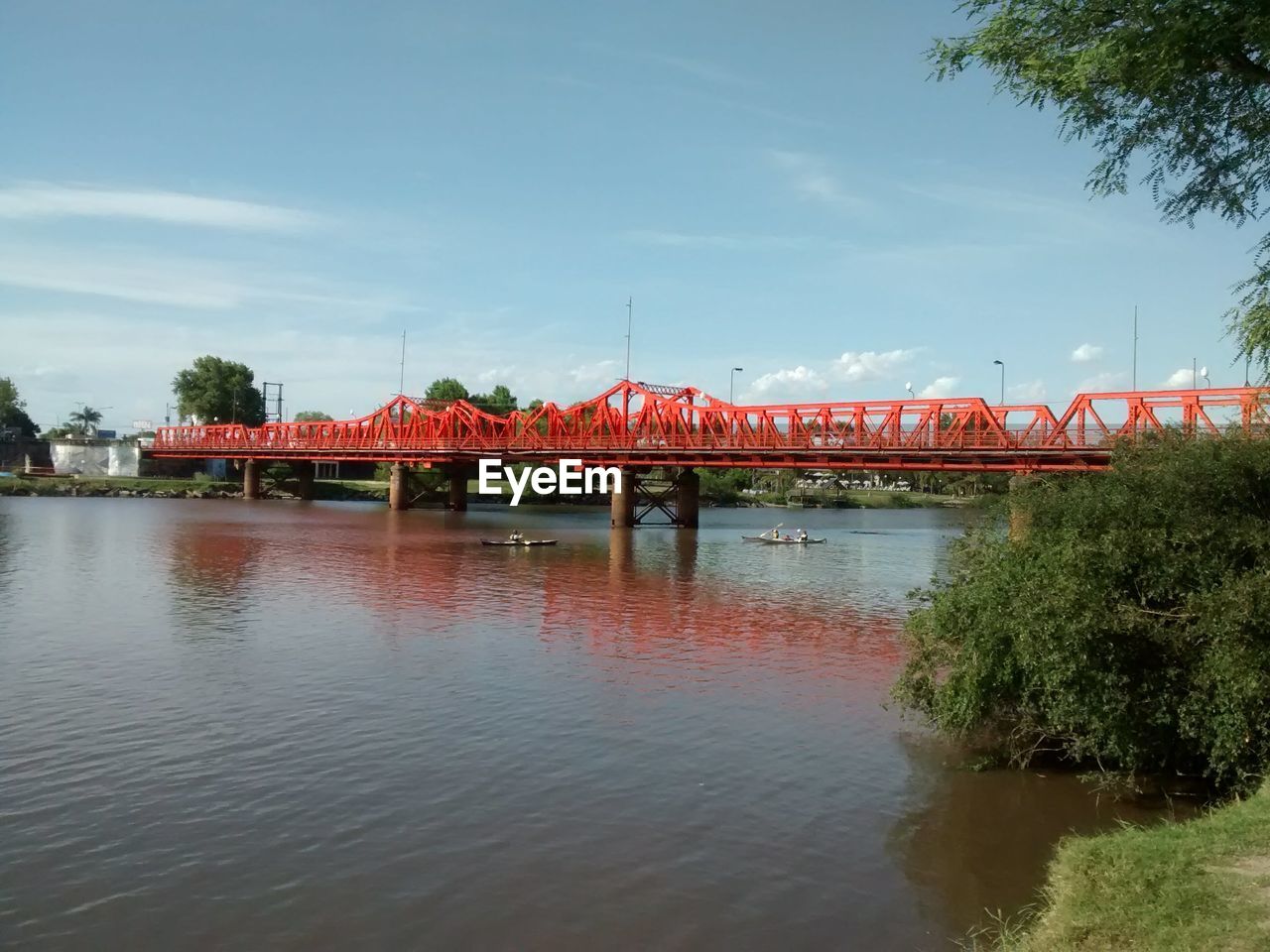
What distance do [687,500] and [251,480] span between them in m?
69.0

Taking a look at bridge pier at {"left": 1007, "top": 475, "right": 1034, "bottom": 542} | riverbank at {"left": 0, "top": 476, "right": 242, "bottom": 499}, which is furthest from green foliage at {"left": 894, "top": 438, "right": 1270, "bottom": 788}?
riverbank at {"left": 0, "top": 476, "right": 242, "bottom": 499}

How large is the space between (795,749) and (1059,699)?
5.03 metres

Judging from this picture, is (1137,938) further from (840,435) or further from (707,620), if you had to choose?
(840,435)

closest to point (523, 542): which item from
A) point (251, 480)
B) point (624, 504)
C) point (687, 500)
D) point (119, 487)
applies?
point (624, 504)

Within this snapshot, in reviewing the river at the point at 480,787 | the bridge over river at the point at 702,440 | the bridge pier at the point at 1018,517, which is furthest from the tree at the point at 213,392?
the bridge pier at the point at 1018,517

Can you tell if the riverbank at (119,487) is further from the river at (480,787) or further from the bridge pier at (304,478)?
the river at (480,787)

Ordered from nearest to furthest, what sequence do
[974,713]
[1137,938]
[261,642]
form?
[1137,938], [974,713], [261,642]

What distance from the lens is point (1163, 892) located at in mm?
10250

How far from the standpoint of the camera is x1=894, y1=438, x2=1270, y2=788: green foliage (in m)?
14.8

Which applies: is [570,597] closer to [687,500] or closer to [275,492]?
[687,500]

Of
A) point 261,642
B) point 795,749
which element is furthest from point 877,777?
point 261,642

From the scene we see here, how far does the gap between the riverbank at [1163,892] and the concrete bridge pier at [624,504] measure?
251 feet

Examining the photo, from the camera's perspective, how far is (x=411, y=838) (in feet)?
45.9

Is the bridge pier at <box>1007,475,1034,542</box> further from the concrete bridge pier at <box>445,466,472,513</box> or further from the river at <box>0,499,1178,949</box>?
the concrete bridge pier at <box>445,466,472,513</box>
